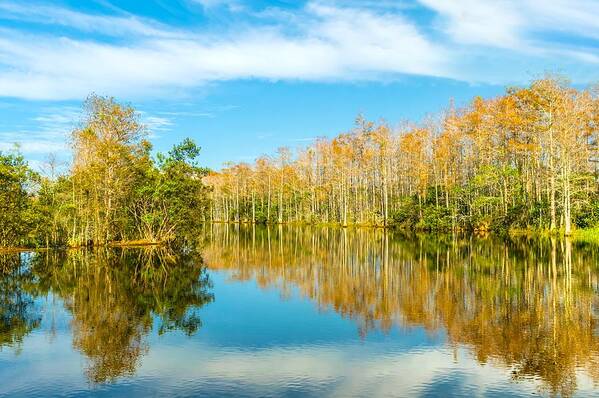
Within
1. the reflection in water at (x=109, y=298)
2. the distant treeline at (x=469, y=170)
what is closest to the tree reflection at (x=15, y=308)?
the reflection in water at (x=109, y=298)

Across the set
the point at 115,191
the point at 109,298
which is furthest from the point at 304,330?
the point at 115,191

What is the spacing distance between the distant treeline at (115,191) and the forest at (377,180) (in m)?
0.09

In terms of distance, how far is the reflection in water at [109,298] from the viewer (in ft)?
41.7

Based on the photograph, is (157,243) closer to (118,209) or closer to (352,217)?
(118,209)

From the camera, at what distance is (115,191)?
130 feet

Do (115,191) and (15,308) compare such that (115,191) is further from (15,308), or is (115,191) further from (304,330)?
(304,330)

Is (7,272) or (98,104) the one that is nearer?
(7,272)

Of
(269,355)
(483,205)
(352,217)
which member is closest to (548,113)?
(483,205)

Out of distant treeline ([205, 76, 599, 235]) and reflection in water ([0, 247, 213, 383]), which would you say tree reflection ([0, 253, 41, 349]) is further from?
distant treeline ([205, 76, 599, 235])

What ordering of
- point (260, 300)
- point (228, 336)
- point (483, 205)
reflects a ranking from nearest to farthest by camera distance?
1. point (228, 336)
2. point (260, 300)
3. point (483, 205)

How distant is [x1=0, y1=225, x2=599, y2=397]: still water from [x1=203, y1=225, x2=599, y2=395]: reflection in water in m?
0.07

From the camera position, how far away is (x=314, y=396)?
30.8 ft

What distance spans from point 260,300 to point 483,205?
45.2 meters

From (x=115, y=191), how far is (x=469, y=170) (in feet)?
149
